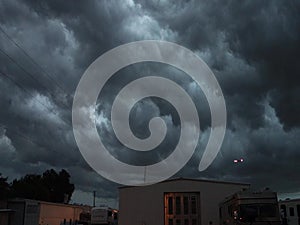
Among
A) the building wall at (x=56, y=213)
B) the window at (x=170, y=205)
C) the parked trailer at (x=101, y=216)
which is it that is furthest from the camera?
the parked trailer at (x=101, y=216)

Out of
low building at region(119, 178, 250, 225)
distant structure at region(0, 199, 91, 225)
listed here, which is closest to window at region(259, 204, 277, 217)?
low building at region(119, 178, 250, 225)

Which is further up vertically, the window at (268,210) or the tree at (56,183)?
the tree at (56,183)

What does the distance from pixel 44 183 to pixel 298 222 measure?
295ft

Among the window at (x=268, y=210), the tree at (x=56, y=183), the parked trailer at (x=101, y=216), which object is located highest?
the tree at (x=56, y=183)

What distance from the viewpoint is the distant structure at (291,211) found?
85.8ft

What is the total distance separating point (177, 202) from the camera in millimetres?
42781

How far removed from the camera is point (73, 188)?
111 m

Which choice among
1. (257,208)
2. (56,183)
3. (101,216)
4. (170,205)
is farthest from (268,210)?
(56,183)

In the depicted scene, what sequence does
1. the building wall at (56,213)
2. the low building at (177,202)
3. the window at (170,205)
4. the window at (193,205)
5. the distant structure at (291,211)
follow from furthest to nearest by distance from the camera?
the building wall at (56,213), the window at (170,205), the window at (193,205), the low building at (177,202), the distant structure at (291,211)

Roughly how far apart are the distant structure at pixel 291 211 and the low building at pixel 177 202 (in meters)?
14.7

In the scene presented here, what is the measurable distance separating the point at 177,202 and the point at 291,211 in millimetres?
17436

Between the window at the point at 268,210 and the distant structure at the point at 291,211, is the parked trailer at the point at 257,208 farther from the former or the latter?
the distant structure at the point at 291,211

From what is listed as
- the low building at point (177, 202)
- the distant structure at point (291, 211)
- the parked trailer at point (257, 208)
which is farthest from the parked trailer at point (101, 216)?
the parked trailer at point (257, 208)

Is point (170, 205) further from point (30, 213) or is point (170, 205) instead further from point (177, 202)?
point (30, 213)
